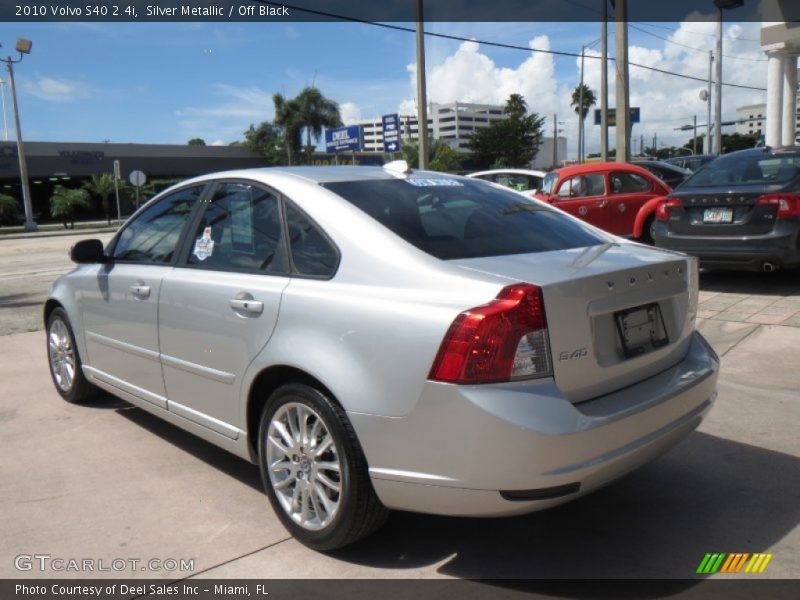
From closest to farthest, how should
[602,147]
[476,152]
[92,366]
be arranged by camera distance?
[92,366] → [602,147] → [476,152]

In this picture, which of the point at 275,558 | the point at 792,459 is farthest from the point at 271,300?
the point at 792,459

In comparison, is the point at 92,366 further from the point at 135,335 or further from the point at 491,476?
the point at 491,476

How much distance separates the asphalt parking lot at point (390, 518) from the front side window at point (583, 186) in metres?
6.70

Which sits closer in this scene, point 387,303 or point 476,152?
point 387,303

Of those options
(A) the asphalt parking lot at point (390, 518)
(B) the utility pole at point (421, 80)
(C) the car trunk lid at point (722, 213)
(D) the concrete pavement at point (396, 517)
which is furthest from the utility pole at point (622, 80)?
(D) the concrete pavement at point (396, 517)

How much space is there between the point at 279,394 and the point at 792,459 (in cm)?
278

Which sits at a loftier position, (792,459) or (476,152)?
(476,152)

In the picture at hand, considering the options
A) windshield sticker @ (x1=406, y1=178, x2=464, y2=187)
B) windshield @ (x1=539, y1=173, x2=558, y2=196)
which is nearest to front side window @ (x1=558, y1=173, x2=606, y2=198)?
windshield @ (x1=539, y1=173, x2=558, y2=196)

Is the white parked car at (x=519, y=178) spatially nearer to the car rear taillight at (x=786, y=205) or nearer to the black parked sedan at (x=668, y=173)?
the black parked sedan at (x=668, y=173)

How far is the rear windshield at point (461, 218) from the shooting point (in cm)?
318

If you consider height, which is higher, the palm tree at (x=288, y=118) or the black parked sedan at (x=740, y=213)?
the palm tree at (x=288, y=118)

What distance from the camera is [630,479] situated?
12.4 feet

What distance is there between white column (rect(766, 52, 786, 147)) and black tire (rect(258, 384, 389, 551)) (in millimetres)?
23103

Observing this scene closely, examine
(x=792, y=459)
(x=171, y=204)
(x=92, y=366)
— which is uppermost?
(x=171, y=204)
